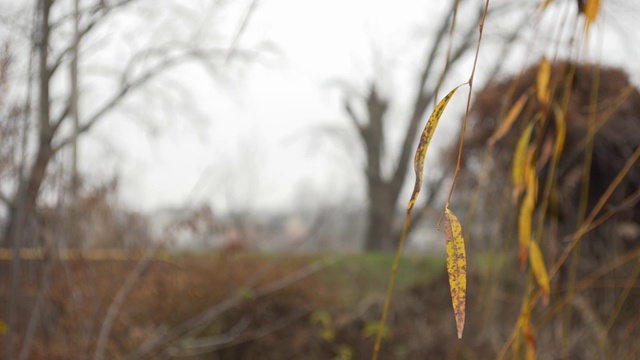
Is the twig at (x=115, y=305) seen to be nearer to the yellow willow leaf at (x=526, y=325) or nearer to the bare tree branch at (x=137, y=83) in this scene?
the yellow willow leaf at (x=526, y=325)

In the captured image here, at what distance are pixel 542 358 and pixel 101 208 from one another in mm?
2094

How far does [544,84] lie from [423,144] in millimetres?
460

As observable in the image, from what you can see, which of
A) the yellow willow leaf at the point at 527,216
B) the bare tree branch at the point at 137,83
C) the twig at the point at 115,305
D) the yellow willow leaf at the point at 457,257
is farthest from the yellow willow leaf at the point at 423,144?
the bare tree branch at the point at 137,83

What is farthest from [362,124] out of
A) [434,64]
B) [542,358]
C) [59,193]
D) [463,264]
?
[463,264]

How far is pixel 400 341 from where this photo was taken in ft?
14.1

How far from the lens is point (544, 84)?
900mm

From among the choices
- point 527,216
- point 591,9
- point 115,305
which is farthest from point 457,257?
point 115,305

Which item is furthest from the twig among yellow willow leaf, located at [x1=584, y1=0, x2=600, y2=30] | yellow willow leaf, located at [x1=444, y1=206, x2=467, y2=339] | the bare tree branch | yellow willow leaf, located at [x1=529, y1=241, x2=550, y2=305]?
the bare tree branch

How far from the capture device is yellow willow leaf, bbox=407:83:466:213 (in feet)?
1.58

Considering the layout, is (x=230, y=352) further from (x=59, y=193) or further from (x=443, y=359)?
(x=59, y=193)

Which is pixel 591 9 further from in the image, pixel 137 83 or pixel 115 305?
pixel 137 83

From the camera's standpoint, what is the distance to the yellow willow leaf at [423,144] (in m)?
0.48

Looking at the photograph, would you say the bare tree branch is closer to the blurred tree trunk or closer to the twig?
the blurred tree trunk

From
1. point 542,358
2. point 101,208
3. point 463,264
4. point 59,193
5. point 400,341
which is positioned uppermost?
point 463,264
